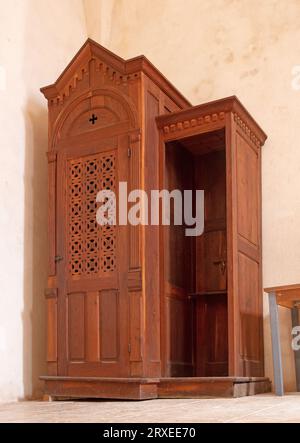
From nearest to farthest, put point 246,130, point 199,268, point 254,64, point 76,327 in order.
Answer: point 76,327 < point 246,130 < point 199,268 < point 254,64

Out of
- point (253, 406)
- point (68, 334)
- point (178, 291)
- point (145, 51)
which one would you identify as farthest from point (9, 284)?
point (145, 51)

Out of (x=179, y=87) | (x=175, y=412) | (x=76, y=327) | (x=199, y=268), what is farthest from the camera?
(x=179, y=87)

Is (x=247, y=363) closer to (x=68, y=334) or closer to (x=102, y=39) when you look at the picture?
(x=68, y=334)

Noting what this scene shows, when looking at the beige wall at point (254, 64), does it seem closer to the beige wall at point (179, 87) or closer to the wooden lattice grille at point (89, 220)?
the beige wall at point (179, 87)

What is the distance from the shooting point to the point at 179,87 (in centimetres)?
631

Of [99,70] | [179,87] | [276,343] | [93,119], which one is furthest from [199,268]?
[99,70]

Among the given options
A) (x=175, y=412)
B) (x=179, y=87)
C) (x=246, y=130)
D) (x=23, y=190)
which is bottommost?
(x=175, y=412)

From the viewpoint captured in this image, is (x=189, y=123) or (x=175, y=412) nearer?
(x=175, y=412)

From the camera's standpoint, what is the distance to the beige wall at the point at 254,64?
559 cm

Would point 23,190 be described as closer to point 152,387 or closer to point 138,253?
point 138,253

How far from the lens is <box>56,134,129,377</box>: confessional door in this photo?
488cm

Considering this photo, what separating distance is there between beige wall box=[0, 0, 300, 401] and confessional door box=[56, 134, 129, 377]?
417mm

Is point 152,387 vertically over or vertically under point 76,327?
under

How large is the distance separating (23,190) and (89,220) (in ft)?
2.53
